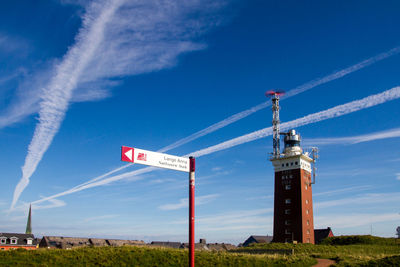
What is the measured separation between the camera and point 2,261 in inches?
1167

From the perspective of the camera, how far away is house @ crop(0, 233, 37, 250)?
80.7 m

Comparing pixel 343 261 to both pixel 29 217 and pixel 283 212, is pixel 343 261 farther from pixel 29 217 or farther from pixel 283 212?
pixel 29 217

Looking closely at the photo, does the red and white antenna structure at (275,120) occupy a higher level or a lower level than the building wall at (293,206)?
higher

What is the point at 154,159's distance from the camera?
11641 millimetres

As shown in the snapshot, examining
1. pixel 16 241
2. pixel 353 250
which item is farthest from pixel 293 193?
pixel 16 241

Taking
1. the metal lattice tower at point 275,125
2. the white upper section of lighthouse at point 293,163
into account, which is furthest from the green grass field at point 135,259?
the metal lattice tower at point 275,125

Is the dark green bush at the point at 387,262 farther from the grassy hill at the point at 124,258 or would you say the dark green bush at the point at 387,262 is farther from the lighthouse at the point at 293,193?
the lighthouse at the point at 293,193

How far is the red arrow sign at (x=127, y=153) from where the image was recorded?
10.6 meters

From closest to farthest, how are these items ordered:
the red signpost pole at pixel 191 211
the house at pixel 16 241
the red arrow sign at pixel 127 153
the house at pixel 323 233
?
the red arrow sign at pixel 127 153 < the red signpost pole at pixel 191 211 < the house at pixel 16 241 < the house at pixel 323 233

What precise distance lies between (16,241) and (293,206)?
66.0 m

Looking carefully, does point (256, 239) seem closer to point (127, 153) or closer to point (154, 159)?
point (154, 159)

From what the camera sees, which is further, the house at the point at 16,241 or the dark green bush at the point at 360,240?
the house at the point at 16,241

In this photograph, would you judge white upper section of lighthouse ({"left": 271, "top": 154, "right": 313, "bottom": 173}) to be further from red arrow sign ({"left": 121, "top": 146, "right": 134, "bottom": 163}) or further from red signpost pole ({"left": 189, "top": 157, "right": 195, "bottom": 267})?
red arrow sign ({"left": 121, "top": 146, "right": 134, "bottom": 163})

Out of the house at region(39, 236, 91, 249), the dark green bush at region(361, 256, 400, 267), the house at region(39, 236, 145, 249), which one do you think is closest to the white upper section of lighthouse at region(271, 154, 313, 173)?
the dark green bush at region(361, 256, 400, 267)
